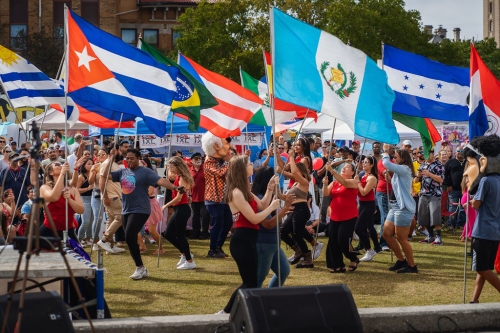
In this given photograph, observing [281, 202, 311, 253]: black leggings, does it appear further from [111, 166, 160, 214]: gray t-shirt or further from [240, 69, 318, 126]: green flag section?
[240, 69, 318, 126]: green flag section

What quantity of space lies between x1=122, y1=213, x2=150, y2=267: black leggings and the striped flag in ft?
9.89

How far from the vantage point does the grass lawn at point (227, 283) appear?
30.7 ft

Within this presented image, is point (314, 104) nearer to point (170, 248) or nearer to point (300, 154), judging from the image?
point (300, 154)

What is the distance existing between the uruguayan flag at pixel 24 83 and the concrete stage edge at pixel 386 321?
7286 mm

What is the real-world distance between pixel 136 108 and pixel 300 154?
9.79 feet

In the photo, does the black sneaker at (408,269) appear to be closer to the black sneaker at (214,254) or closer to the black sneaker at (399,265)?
the black sneaker at (399,265)

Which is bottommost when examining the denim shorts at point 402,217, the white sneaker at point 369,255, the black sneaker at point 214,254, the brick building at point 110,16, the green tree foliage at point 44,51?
the black sneaker at point 214,254

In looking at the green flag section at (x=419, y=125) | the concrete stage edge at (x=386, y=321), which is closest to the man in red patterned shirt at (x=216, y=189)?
the green flag section at (x=419, y=125)

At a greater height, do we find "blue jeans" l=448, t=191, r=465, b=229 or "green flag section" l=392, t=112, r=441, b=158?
"green flag section" l=392, t=112, r=441, b=158

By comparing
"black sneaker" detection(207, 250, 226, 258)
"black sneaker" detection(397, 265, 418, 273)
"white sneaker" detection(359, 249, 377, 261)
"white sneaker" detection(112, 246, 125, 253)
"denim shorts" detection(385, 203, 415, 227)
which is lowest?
"white sneaker" detection(112, 246, 125, 253)

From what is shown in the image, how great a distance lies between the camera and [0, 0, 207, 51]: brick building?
65.1 metres

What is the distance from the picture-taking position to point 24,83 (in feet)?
44.3

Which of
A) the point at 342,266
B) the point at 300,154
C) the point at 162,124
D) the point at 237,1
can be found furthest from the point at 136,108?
the point at 237,1

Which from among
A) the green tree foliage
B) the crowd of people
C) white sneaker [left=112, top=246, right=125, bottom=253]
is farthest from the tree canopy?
white sneaker [left=112, top=246, right=125, bottom=253]
